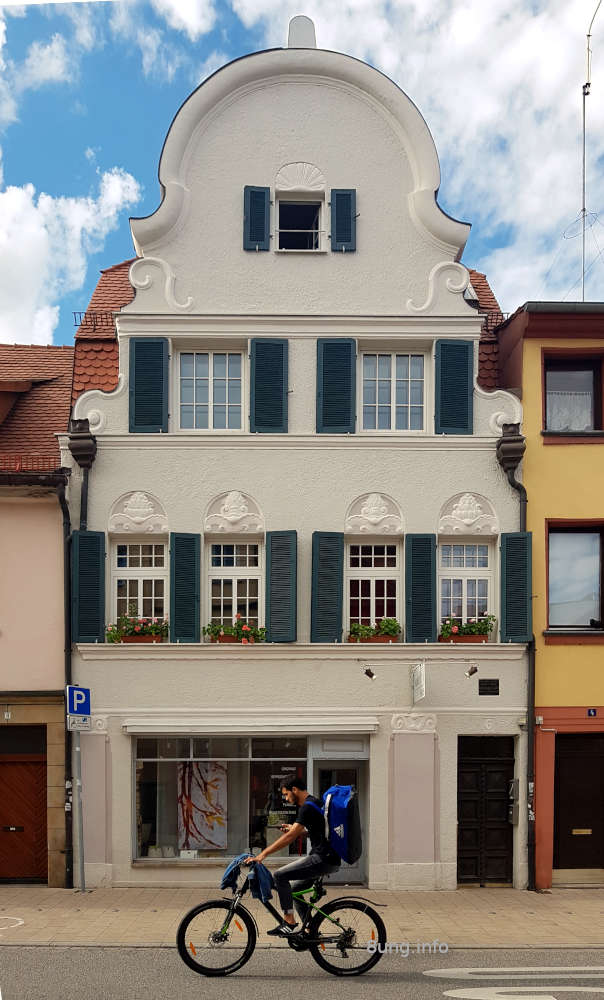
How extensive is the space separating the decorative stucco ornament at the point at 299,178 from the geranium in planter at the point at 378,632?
7011mm

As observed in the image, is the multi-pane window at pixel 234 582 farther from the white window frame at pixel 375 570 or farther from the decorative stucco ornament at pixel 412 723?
the decorative stucco ornament at pixel 412 723

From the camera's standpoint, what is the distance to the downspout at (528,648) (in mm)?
14758

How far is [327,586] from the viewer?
14.9 m

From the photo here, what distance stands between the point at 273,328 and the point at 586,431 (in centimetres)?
526

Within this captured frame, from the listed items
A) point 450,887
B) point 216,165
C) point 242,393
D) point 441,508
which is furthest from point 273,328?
point 450,887

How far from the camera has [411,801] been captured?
14.7 m

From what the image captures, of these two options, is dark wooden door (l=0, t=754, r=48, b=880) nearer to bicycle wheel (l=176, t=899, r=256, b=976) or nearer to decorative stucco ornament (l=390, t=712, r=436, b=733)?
decorative stucco ornament (l=390, t=712, r=436, b=733)

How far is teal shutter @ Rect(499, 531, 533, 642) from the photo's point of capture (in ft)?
49.1

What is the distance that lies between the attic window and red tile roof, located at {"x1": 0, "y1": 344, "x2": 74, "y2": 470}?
474 centimetres

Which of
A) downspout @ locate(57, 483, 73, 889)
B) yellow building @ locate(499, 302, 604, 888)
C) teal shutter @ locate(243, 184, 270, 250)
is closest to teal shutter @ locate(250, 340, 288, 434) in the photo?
teal shutter @ locate(243, 184, 270, 250)

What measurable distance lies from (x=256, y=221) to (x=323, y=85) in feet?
8.52

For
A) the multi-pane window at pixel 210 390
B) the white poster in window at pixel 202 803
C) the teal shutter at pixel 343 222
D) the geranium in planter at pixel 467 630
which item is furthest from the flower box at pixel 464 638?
the teal shutter at pixel 343 222

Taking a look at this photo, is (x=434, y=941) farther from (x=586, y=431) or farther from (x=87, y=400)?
(x=87, y=400)

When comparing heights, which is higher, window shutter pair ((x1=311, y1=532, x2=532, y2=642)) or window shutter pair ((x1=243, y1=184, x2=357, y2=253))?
window shutter pair ((x1=243, y1=184, x2=357, y2=253))
